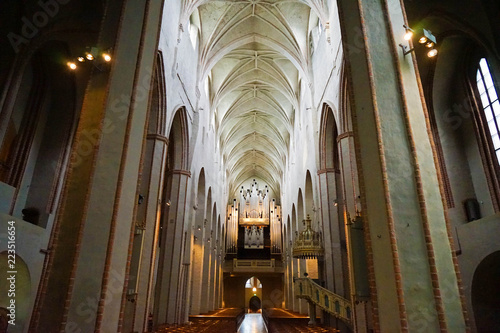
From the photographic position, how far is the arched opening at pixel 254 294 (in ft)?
108

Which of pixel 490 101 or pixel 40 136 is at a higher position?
pixel 490 101

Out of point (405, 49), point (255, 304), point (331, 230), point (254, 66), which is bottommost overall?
point (255, 304)

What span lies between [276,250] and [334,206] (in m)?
19.9

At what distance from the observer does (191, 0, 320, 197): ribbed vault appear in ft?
50.8

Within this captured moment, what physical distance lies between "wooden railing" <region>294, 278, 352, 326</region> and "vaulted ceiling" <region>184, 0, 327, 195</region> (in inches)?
349

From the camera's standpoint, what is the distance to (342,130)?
10898mm

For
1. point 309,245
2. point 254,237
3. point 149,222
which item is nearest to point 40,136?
point 149,222

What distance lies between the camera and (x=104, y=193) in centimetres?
507

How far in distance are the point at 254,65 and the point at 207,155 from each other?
6180mm

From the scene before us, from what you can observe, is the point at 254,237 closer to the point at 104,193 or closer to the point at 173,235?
the point at 173,235

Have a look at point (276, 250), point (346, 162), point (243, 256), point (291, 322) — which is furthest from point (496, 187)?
point (243, 256)

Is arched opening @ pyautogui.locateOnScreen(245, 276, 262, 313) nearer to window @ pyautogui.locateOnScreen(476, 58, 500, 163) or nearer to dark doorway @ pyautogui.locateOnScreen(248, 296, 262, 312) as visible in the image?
dark doorway @ pyautogui.locateOnScreen(248, 296, 262, 312)

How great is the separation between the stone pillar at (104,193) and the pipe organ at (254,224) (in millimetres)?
26659

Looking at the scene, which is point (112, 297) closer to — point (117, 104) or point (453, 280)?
point (117, 104)
